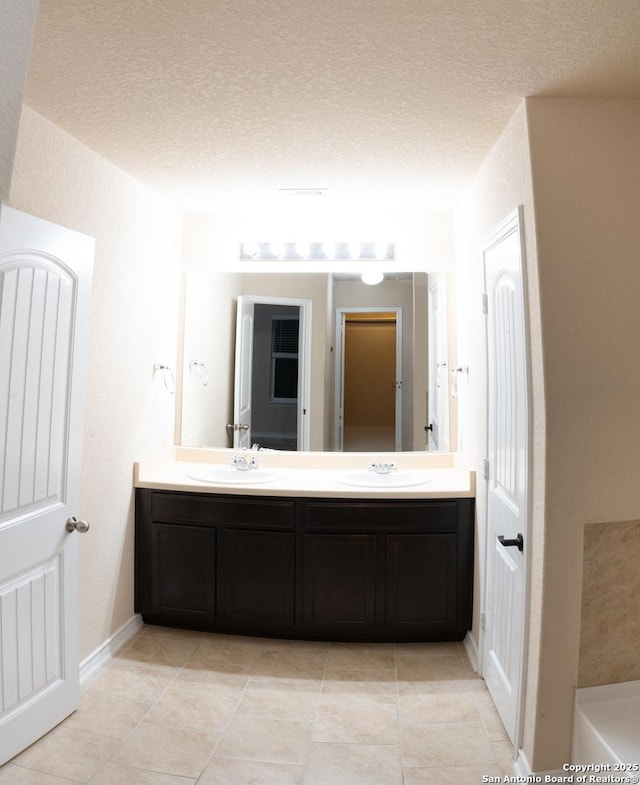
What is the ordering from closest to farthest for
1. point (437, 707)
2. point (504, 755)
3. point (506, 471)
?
point (504, 755), point (506, 471), point (437, 707)

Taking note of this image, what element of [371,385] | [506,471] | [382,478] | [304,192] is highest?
[304,192]

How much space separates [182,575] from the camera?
9.25ft

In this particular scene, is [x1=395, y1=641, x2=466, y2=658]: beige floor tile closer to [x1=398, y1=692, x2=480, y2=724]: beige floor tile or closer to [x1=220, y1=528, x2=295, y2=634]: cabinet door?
[x1=398, y1=692, x2=480, y2=724]: beige floor tile

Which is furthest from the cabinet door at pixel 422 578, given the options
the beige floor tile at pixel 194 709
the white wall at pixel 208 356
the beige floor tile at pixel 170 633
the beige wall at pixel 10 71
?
the beige wall at pixel 10 71

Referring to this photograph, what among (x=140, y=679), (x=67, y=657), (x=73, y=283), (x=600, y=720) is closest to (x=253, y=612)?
(x=140, y=679)

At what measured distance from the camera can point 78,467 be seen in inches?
87.3

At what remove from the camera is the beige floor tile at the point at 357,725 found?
206 centimetres

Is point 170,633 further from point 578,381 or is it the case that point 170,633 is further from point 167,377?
point 578,381

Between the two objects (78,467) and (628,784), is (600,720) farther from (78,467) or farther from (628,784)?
(78,467)

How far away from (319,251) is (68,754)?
2867 mm

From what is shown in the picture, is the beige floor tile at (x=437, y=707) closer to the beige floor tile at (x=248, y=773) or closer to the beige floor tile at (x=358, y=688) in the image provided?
the beige floor tile at (x=358, y=688)

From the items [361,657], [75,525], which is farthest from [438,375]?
[75,525]

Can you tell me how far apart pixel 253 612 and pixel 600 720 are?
1.67 metres

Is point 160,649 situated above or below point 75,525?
below
